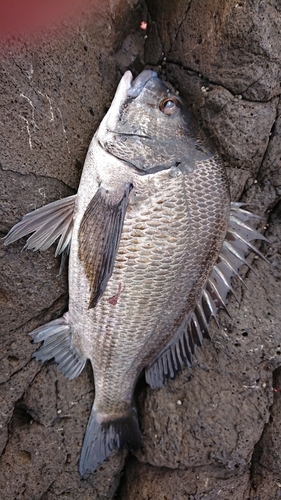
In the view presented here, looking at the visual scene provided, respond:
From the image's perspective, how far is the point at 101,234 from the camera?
1926mm

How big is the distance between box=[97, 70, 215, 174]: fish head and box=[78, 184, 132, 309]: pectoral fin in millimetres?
176

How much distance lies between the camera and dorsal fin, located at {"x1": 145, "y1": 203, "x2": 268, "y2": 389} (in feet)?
7.37

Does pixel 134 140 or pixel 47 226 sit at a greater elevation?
pixel 134 140

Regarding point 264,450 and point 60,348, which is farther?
point 264,450

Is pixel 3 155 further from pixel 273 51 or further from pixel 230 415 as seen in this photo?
pixel 230 415

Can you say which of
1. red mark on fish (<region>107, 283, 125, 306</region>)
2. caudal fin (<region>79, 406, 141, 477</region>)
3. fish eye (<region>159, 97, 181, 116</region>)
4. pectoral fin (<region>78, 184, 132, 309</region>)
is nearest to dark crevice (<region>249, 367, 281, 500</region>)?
caudal fin (<region>79, 406, 141, 477</region>)

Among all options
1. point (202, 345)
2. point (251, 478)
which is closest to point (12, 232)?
point (202, 345)

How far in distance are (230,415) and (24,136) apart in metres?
1.94

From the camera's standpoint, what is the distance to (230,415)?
2.43m

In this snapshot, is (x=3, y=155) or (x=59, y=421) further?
(x=59, y=421)

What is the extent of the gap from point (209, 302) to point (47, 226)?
988mm

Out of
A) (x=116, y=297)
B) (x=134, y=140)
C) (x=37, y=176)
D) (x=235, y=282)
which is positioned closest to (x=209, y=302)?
(x=235, y=282)

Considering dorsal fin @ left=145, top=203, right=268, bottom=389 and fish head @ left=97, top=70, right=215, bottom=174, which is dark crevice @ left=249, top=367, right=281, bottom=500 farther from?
fish head @ left=97, top=70, right=215, bottom=174

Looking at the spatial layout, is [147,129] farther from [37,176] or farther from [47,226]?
[47,226]
